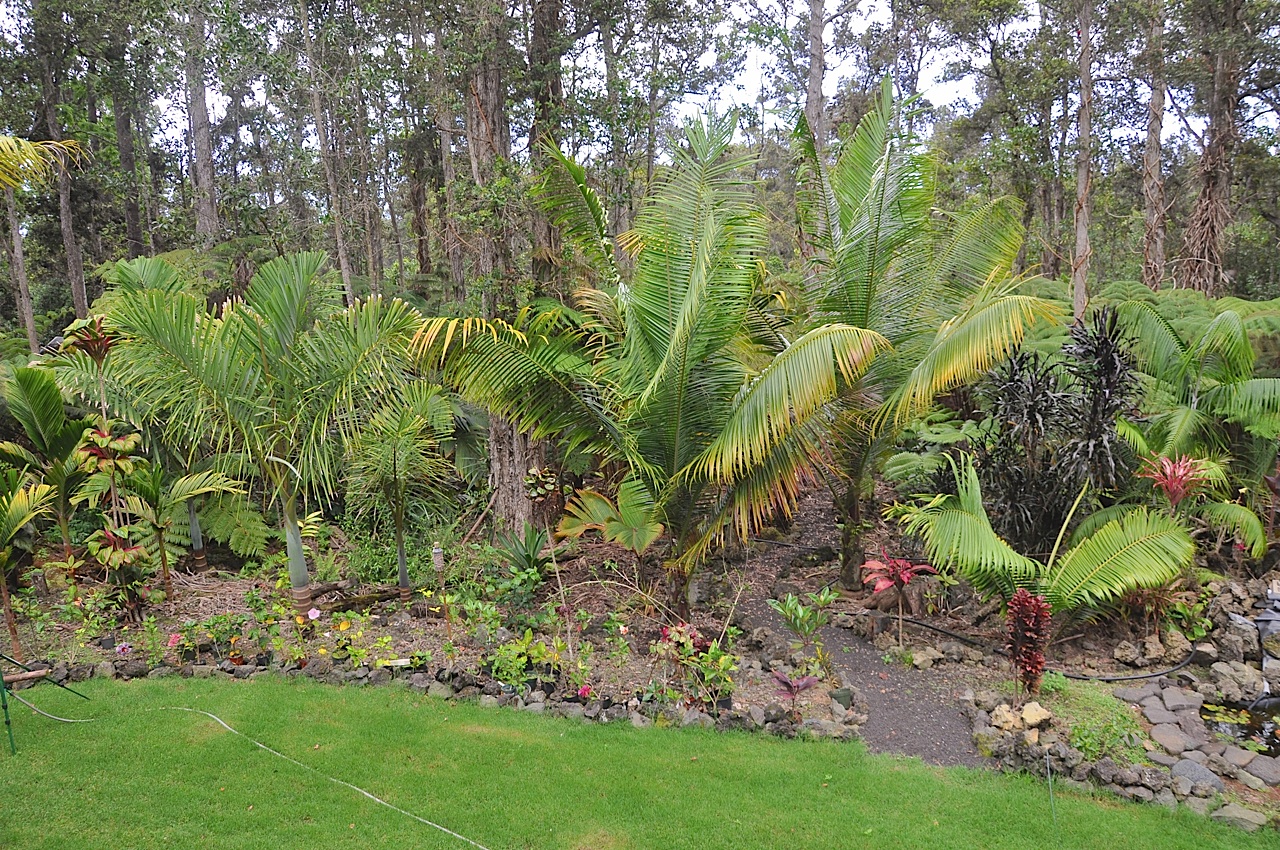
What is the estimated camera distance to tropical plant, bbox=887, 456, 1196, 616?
5.37 meters

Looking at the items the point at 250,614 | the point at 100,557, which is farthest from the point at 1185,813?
the point at 100,557

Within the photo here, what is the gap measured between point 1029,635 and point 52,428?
6.80 meters

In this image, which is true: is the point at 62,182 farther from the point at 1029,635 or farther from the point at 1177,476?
the point at 1177,476

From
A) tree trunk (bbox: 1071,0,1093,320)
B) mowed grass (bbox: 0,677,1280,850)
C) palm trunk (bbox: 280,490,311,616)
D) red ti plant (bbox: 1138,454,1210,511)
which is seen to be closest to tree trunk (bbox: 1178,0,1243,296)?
tree trunk (bbox: 1071,0,1093,320)

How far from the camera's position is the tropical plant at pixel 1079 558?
A: 537cm

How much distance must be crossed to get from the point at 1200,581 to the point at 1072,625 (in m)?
1.55

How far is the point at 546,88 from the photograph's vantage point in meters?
→ 8.84

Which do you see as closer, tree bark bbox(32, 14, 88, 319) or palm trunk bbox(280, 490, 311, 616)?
palm trunk bbox(280, 490, 311, 616)

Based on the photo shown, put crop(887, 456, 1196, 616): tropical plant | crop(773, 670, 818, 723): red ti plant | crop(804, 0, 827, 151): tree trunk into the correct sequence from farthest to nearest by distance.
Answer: crop(804, 0, 827, 151): tree trunk < crop(887, 456, 1196, 616): tropical plant < crop(773, 670, 818, 723): red ti plant

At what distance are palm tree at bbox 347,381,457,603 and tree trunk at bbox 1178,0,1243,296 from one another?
12315mm

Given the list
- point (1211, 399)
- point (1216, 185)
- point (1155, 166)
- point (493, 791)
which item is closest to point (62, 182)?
point (493, 791)

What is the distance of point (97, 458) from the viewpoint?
5.67 meters

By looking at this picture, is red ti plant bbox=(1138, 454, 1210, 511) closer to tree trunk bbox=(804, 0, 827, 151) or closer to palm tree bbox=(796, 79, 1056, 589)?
palm tree bbox=(796, 79, 1056, 589)

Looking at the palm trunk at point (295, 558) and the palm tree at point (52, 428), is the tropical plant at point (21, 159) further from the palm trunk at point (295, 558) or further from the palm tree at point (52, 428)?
the palm trunk at point (295, 558)
